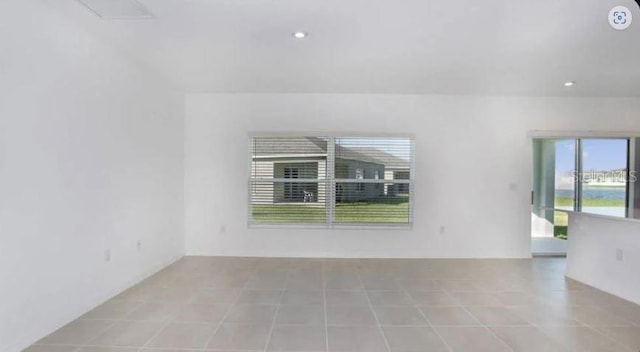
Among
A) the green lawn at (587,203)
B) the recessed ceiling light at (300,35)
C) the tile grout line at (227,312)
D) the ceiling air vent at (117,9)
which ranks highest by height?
the ceiling air vent at (117,9)

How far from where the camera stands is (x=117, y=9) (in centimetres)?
249

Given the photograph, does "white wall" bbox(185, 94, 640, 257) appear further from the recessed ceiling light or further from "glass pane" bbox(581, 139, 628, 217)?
the recessed ceiling light

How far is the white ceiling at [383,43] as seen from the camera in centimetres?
246

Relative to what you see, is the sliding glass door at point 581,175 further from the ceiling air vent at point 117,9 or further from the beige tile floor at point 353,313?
the ceiling air vent at point 117,9

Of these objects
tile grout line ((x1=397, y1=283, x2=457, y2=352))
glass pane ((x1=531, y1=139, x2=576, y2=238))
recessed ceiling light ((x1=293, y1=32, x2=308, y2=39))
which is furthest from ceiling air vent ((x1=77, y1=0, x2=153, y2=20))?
glass pane ((x1=531, y1=139, x2=576, y2=238))

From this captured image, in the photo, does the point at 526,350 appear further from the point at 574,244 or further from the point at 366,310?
the point at 574,244

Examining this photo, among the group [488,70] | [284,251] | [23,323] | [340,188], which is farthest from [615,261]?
[23,323]

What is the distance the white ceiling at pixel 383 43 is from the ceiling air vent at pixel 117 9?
0.26ft

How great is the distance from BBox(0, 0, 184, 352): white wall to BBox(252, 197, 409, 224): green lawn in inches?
64.0

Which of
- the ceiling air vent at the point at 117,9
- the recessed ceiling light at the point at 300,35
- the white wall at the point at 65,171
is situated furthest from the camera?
the recessed ceiling light at the point at 300,35

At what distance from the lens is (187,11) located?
252 centimetres

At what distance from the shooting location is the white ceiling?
246 centimetres

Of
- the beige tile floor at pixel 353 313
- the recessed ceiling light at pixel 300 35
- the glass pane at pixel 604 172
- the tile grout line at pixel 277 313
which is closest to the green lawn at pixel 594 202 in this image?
the glass pane at pixel 604 172

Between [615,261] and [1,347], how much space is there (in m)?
5.31
